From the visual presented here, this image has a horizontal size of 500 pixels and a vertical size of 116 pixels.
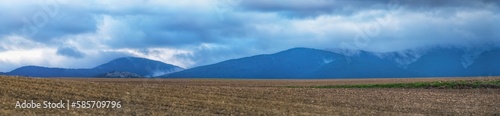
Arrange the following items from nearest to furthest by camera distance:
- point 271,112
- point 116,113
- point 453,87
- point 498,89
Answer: point 116,113 → point 271,112 → point 498,89 → point 453,87

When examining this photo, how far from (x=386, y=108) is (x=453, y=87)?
38987 millimetres

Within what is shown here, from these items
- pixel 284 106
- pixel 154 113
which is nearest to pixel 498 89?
pixel 284 106

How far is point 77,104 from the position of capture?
110ft

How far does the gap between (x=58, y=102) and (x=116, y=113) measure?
481 centimetres

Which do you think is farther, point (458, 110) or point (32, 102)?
point (458, 110)

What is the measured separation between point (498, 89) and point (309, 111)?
141 ft

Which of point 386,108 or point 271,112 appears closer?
point 271,112

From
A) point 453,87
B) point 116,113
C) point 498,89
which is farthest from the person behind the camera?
point 453,87

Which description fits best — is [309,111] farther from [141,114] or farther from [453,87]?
[453,87]

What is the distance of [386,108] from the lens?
4222 cm

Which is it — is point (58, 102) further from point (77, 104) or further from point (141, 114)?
point (141, 114)

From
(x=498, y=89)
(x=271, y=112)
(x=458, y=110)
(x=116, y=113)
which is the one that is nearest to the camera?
(x=116, y=113)

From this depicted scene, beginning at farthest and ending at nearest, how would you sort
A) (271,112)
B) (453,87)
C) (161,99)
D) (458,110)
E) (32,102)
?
(453,87) < (458,110) < (161,99) < (271,112) < (32,102)

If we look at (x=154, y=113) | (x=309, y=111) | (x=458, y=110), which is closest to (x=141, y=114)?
(x=154, y=113)
